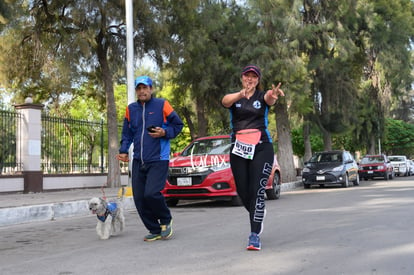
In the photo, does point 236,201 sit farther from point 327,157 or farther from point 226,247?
point 327,157

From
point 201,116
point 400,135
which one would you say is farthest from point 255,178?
point 400,135

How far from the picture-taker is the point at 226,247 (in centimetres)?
571

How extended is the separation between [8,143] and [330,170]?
11.7 meters

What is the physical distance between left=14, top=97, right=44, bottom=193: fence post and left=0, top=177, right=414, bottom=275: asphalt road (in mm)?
6794

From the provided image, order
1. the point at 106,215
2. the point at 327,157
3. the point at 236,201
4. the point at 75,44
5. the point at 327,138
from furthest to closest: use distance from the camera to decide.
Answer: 1. the point at 327,138
2. the point at 327,157
3. the point at 75,44
4. the point at 236,201
5. the point at 106,215

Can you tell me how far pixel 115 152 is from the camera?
59.3 feet

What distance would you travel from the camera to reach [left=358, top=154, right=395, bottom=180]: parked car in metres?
27.3

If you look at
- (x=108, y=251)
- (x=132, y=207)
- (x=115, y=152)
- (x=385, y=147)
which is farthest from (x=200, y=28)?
(x=385, y=147)

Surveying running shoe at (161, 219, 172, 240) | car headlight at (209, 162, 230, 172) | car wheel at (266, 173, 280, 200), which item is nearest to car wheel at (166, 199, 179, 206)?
car headlight at (209, 162, 230, 172)

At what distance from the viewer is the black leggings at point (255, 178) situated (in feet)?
18.1

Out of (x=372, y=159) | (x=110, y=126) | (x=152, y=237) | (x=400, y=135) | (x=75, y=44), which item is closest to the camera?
(x=152, y=237)

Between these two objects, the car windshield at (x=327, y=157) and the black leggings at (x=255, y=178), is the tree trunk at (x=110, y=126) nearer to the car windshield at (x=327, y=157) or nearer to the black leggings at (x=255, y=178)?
the car windshield at (x=327, y=157)

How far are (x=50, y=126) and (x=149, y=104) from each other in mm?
11932

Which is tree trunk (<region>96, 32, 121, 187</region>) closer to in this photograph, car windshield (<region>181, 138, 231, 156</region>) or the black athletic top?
car windshield (<region>181, 138, 231, 156</region>)
